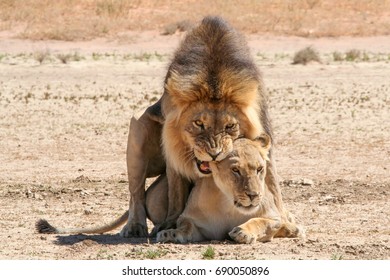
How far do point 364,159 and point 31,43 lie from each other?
85.0 ft

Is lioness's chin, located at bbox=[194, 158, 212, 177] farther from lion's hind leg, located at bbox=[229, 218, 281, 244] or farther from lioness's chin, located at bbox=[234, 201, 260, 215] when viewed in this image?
lion's hind leg, located at bbox=[229, 218, 281, 244]

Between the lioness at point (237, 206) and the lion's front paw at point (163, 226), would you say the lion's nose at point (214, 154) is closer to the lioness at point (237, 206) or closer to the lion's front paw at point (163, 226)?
the lioness at point (237, 206)

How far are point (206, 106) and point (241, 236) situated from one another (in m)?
0.98

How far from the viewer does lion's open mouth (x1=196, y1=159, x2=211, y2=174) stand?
7823 millimetres

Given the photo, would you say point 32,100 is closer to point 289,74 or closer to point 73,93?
point 73,93

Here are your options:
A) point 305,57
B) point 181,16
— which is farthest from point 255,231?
point 181,16

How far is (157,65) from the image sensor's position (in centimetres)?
2894

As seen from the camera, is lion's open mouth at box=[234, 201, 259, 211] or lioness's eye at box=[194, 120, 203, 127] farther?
lion's open mouth at box=[234, 201, 259, 211]

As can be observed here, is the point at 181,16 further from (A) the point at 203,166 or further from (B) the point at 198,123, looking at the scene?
(B) the point at 198,123

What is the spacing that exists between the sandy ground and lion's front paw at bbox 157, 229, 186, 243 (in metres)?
0.10

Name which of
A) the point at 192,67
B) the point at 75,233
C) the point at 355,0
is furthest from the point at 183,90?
the point at 355,0

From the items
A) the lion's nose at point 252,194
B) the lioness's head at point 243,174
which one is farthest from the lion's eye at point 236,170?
the lion's nose at point 252,194

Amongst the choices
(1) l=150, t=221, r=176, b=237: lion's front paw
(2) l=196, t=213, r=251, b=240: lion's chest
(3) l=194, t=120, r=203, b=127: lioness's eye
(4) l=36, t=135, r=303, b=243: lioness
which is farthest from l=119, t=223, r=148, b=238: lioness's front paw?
(3) l=194, t=120, r=203, b=127: lioness's eye

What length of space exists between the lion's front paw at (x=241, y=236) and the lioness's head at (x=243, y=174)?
0.18 metres
